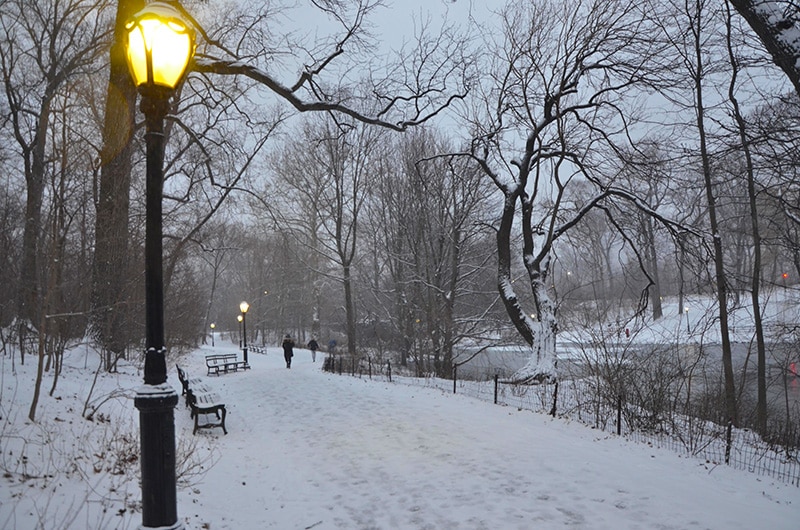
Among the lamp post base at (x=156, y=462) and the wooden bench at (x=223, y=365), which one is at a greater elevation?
the lamp post base at (x=156, y=462)

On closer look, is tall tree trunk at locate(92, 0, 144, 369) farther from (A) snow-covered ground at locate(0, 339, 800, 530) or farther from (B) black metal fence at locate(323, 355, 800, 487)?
(B) black metal fence at locate(323, 355, 800, 487)

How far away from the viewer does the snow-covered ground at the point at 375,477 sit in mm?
4539

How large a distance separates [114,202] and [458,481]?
7.26 metres

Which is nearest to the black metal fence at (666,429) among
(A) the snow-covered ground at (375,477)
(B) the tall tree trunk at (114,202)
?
(A) the snow-covered ground at (375,477)

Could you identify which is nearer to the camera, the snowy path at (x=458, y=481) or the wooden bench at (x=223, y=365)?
the snowy path at (x=458, y=481)

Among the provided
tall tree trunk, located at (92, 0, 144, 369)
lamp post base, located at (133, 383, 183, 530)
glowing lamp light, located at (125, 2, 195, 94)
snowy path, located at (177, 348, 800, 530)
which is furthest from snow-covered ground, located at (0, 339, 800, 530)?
glowing lamp light, located at (125, 2, 195, 94)

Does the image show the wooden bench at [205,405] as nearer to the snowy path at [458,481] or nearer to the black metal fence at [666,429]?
the snowy path at [458,481]

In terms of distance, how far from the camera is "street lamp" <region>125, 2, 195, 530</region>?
2932 millimetres

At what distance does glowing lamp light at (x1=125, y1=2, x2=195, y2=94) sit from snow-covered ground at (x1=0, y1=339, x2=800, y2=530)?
3156 millimetres

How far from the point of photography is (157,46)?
304cm

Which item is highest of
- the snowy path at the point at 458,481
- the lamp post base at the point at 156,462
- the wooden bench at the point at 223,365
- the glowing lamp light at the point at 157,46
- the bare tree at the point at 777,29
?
the bare tree at the point at 777,29

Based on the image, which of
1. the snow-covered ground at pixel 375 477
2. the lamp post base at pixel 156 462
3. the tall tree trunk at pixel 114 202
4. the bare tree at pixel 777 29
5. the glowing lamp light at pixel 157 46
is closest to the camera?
the lamp post base at pixel 156 462

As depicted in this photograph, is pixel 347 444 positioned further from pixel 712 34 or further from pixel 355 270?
pixel 355 270

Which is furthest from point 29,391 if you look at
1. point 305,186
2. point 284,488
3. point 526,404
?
point 305,186
